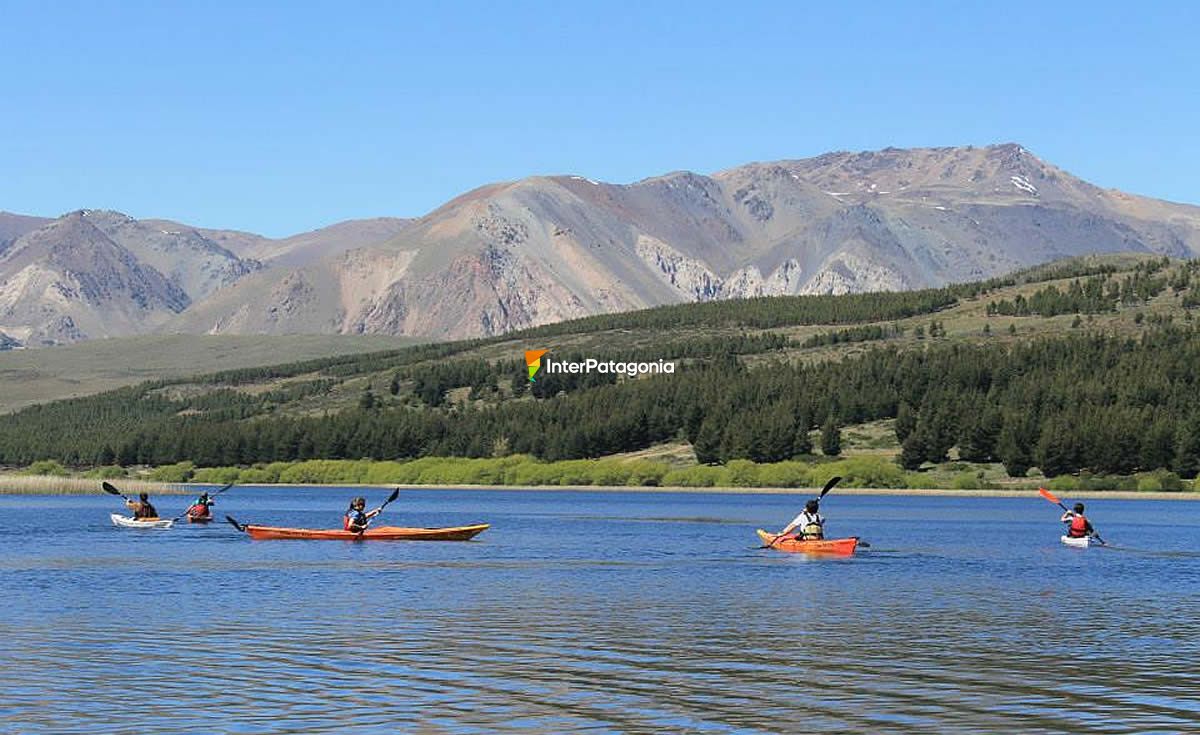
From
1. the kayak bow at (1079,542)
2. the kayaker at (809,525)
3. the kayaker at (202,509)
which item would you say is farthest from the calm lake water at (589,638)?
the kayaker at (202,509)

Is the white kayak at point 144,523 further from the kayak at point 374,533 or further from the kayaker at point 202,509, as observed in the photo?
the kayak at point 374,533

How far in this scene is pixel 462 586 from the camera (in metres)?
71.8

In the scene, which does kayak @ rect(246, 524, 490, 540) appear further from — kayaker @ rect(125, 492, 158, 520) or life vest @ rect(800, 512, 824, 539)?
life vest @ rect(800, 512, 824, 539)

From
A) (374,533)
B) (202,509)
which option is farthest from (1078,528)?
(202,509)

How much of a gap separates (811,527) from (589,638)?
40.0 m

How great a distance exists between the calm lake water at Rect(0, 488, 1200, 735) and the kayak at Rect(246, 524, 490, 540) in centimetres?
157

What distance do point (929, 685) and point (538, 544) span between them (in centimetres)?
6144

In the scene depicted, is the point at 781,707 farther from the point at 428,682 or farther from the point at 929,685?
the point at 428,682

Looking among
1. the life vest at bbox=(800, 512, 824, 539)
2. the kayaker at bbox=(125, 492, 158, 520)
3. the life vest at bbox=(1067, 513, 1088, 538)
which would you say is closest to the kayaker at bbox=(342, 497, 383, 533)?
the kayaker at bbox=(125, 492, 158, 520)

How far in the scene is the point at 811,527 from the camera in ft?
300

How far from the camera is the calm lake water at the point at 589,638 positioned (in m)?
38.9

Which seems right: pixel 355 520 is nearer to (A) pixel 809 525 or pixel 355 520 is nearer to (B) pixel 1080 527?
(A) pixel 809 525

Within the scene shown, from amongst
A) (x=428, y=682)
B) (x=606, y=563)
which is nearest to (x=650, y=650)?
(x=428, y=682)

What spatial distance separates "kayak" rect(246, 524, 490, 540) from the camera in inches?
4003
